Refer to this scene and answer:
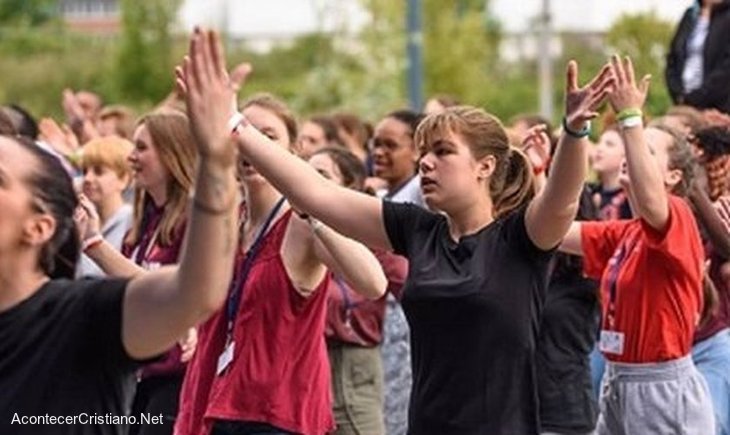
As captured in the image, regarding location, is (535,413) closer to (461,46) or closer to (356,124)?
(356,124)

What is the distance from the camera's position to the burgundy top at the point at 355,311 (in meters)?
9.16

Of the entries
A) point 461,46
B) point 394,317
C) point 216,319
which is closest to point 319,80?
point 461,46

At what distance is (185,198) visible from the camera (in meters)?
8.34

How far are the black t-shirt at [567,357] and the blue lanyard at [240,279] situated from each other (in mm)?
1871

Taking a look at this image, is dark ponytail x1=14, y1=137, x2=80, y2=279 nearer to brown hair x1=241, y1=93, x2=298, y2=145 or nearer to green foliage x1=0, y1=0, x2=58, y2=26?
brown hair x1=241, y1=93, x2=298, y2=145

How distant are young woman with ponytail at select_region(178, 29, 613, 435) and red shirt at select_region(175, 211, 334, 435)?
0.55m

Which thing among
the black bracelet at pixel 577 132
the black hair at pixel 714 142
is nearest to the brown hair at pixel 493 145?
the black bracelet at pixel 577 132

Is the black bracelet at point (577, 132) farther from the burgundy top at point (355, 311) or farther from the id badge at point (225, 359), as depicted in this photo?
the burgundy top at point (355, 311)

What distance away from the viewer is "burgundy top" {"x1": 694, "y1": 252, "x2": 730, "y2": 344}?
863 centimetres

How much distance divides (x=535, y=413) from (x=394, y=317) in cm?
344

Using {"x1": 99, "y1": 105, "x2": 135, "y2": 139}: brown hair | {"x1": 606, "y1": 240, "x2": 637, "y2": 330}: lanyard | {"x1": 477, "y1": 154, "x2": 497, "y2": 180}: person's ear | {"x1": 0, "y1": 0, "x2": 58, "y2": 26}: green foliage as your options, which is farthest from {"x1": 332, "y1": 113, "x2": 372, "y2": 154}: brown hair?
{"x1": 0, "y1": 0, "x2": 58, "y2": 26}: green foliage

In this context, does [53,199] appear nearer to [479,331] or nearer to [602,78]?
[479,331]

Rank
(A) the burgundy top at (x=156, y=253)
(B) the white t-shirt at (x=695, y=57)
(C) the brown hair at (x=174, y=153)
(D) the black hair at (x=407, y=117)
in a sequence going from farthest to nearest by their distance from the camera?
(B) the white t-shirt at (x=695, y=57) < (D) the black hair at (x=407, y=117) < (C) the brown hair at (x=174, y=153) < (A) the burgundy top at (x=156, y=253)

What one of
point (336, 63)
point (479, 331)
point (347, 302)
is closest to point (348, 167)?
point (347, 302)
